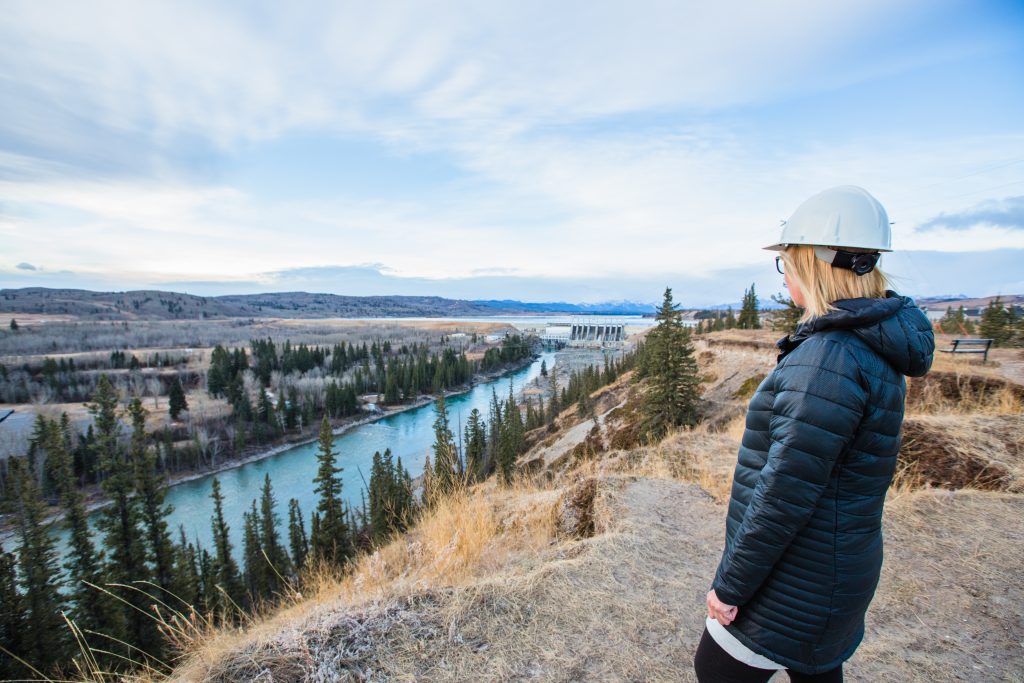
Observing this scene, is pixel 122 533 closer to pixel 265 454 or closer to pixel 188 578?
pixel 188 578

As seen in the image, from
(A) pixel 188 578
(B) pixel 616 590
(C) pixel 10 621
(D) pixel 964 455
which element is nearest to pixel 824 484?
(B) pixel 616 590

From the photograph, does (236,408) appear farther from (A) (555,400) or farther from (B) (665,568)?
(B) (665,568)

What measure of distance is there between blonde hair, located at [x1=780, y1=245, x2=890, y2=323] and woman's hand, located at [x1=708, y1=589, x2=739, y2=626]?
1170mm

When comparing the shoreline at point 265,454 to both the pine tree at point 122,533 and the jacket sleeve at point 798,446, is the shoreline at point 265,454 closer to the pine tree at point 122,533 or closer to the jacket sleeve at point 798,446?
the pine tree at point 122,533

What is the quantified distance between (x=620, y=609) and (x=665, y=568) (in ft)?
2.90

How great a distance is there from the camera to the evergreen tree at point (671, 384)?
2141 cm

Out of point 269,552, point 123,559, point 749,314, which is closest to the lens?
point 123,559

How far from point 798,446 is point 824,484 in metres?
0.17

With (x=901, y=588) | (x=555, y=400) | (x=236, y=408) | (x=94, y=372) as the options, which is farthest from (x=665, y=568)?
(x=94, y=372)

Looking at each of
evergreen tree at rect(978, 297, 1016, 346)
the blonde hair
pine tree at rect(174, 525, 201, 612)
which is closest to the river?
pine tree at rect(174, 525, 201, 612)

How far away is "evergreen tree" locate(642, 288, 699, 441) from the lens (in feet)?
70.2

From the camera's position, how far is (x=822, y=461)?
5.15ft

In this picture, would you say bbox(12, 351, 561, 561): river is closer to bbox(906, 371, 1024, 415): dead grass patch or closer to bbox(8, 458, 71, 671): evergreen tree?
bbox(8, 458, 71, 671): evergreen tree

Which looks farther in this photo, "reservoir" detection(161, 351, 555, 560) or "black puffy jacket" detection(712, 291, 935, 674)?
"reservoir" detection(161, 351, 555, 560)
